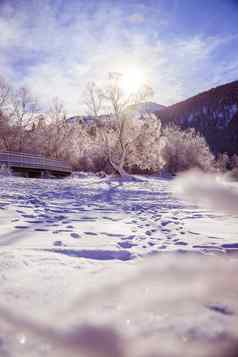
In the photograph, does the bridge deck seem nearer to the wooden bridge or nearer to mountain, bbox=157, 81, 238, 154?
the wooden bridge

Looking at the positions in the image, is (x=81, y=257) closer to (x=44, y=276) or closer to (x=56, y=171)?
(x=44, y=276)

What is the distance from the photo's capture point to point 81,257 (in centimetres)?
222

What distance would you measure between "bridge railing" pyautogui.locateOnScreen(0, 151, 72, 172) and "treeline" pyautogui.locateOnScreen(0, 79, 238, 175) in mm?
4714

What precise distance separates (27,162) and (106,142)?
6.64 m

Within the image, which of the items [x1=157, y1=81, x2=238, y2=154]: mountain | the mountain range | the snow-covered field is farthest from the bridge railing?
[x1=157, y1=81, x2=238, y2=154]: mountain

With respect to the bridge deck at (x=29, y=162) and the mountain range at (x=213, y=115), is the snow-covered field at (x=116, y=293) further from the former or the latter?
the mountain range at (x=213, y=115)

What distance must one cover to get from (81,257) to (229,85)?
587 ft

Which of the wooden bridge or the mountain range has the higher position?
the mountain range

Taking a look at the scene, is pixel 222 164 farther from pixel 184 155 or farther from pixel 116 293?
pixel 116 293

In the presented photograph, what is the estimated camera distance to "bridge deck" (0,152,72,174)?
16.2 meters

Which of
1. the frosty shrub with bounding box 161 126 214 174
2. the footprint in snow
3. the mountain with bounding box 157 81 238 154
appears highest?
the mountain with bounding box 157 81 238 154

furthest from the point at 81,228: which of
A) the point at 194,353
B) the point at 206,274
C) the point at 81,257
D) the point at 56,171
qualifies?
the point at 56,171

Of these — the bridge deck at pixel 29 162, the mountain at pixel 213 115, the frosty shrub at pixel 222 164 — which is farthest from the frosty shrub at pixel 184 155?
the mountain at pixel 213 115

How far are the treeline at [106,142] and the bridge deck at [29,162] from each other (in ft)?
15.0
